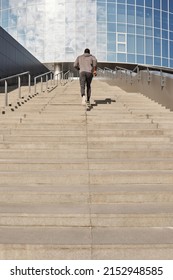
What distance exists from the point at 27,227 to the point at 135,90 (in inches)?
562

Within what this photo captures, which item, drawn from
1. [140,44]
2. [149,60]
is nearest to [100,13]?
[140,44]

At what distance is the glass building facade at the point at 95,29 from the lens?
47.4 metres

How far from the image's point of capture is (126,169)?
5.54m

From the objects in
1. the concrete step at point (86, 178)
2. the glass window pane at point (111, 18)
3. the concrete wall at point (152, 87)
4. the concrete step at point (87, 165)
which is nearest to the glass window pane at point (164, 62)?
the glass window pane at point (111, 18)

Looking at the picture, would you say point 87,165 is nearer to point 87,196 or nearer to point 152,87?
point 87,196

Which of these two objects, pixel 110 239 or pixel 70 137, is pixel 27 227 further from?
pixel 70 137

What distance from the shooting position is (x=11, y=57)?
26.4 meters

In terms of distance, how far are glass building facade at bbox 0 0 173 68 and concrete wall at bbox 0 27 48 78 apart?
48.9 ft

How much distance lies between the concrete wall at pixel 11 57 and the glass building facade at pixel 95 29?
1491 centimetres

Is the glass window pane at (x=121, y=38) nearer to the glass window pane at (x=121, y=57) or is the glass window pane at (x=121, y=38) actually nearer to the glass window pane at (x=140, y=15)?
the glass window pane at (x=121, y=57)

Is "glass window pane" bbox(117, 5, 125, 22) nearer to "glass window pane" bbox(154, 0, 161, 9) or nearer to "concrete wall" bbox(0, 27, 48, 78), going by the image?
"glass window pane" bbox(154, 0, 161, 9)

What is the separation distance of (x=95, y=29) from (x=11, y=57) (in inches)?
926

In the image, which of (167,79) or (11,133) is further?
(167,79)

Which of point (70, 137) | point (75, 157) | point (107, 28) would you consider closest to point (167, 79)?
point (70, 137)
